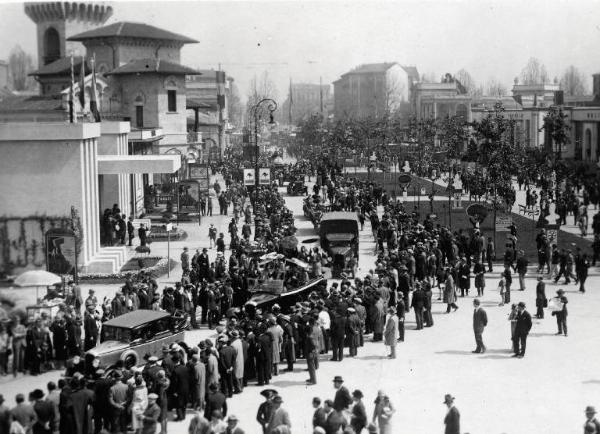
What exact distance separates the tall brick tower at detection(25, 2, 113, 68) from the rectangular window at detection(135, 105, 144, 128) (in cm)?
2191

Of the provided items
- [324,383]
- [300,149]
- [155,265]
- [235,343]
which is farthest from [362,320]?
[300,149]

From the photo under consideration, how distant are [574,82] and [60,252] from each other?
14291 cm

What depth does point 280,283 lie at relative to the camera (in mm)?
21484

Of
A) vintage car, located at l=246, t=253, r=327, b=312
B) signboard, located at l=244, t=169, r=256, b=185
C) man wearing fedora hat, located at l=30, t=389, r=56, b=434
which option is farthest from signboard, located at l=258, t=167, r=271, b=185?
man wearing fedora hat, located at l=30, t=389, r=56, b=434

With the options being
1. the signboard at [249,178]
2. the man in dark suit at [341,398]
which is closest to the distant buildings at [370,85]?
the signboard at [249,178]

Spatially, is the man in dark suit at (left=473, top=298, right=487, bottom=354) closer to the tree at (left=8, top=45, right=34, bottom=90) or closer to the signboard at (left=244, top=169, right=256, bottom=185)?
the signboard at (left=244, top=169, right=256, bottom=185)

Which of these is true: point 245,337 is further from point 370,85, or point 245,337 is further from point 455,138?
point 370,85

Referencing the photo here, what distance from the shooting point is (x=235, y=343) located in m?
15.9

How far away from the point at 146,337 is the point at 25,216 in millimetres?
12295

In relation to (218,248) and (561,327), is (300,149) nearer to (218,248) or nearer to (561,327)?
(218,248)

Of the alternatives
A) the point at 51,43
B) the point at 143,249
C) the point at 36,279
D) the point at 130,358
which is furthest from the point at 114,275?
the point at 51,43

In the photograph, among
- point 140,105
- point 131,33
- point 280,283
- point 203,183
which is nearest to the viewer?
point 280,283

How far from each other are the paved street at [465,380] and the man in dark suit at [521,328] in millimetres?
264

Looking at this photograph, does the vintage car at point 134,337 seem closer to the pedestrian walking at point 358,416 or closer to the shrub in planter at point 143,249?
the pedestrian walking at point 358,416
